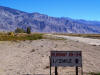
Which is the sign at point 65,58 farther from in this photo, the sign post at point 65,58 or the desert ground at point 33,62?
the desert ground at point 33,62

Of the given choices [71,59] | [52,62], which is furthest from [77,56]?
[52,62]

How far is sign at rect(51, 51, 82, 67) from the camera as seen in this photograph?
30.0 ft

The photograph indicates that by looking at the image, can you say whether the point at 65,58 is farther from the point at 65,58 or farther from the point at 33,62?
the point at 33,62

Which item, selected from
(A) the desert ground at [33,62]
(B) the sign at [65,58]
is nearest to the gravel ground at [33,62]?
(A) the desert ground at [33,62]

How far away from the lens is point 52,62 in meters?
9.23

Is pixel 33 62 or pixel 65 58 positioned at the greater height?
pixel 65 58

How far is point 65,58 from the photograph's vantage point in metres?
9.14

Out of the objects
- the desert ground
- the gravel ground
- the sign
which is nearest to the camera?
the sign

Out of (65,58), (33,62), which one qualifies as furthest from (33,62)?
(65,58)

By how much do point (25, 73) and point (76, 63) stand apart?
12.0 feet

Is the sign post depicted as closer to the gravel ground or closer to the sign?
the sign

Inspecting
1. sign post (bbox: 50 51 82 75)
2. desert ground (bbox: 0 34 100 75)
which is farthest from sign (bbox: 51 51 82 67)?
desert ground (bbox: 0 34 100 75)

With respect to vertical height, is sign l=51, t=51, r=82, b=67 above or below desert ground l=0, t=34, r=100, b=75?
above

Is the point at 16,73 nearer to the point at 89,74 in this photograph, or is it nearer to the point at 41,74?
the point at 41,74
